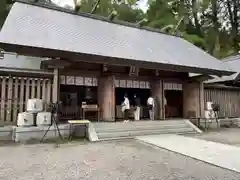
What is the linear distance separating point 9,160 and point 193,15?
26.3 meters

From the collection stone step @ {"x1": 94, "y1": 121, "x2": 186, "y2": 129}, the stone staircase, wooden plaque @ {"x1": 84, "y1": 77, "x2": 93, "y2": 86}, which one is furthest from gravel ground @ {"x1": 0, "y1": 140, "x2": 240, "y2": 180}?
wooden plaque @ {"x1": 84, "y1": 77, "x2": 93, "y2": 86}

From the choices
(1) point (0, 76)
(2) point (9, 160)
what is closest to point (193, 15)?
(1) point (0, 76)

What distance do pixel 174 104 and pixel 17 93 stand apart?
34.3 ft

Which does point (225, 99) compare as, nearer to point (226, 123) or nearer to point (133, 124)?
point (226, 123)

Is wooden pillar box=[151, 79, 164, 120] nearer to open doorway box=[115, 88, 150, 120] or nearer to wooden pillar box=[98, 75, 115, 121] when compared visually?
open doorway box=[115, 88, 150, 120]

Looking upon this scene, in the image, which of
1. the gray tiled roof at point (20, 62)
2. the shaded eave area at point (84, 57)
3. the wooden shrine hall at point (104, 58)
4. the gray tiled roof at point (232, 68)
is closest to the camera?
the shaded eave area at point (84, 57)

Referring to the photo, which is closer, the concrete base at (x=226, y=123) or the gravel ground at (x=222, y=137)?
the gravel ground at (x=222, y=137)

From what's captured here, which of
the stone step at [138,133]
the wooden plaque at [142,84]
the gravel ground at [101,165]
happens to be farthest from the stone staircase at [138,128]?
the wooden plaque at [142,84]

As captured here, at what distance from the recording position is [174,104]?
15734 millimetres

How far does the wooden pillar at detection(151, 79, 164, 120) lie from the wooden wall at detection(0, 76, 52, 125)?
5.72 m

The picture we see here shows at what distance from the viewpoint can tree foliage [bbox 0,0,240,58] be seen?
2344cm

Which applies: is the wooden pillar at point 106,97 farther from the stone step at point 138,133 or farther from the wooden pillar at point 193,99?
the wooden pillar at point 193,99

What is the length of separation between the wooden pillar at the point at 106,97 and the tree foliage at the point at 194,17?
13.2 meters

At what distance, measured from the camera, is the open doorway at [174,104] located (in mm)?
15244
